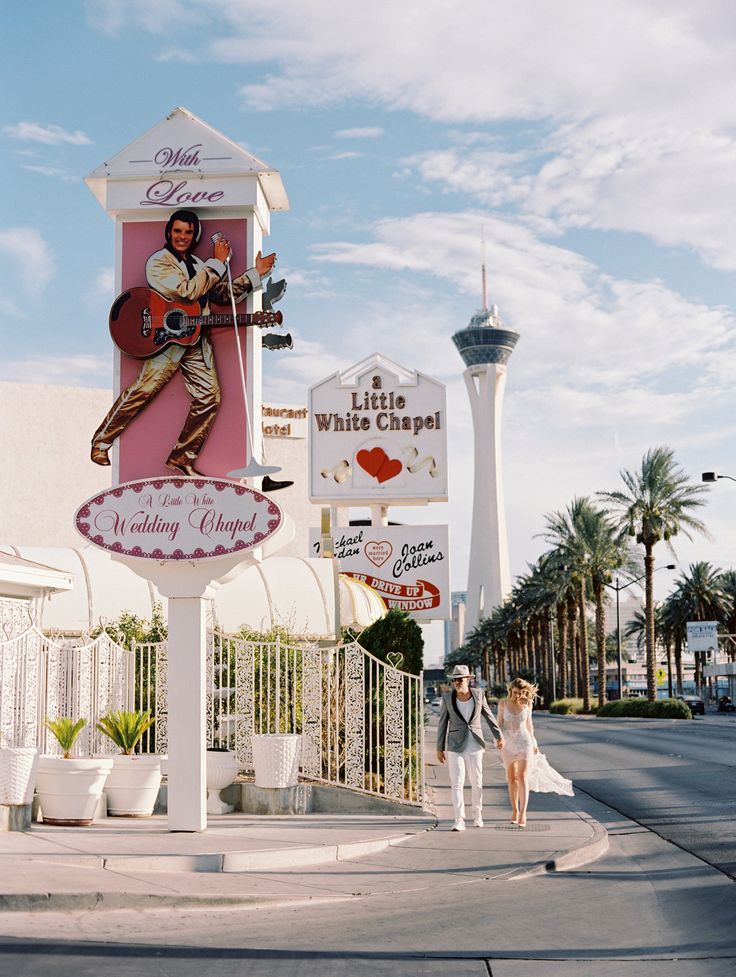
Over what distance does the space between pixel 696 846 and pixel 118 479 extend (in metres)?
7.52

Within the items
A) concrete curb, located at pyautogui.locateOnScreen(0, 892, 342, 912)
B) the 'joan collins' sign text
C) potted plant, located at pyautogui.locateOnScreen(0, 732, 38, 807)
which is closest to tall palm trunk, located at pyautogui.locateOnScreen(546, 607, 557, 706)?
the 'joan collins' sign text

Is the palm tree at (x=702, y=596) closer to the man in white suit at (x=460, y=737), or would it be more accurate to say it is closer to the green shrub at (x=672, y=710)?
the green shrub at (x=672, y=710)

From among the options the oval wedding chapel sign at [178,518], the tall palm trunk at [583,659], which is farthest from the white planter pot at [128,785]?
the tall palm trunk at [583,659]

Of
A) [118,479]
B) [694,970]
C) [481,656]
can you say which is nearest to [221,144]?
[118,479]

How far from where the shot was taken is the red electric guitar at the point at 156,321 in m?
13.5

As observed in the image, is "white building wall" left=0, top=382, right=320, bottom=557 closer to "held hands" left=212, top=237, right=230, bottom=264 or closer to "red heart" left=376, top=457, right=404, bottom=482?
"red heart" left=376, top=457, right=404, bottom=482

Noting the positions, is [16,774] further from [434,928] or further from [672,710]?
[672,710]

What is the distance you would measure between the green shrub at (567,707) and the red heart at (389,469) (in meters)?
32.1

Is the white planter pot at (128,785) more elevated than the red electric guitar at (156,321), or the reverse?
the red electric guitar at (156,321)

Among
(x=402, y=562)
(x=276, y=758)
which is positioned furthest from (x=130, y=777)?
(x=402, y=562)

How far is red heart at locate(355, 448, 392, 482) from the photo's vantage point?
3875cm

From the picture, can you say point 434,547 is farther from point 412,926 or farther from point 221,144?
point 412,926

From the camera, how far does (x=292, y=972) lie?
6945mm

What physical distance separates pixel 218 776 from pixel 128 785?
1.17 meters
